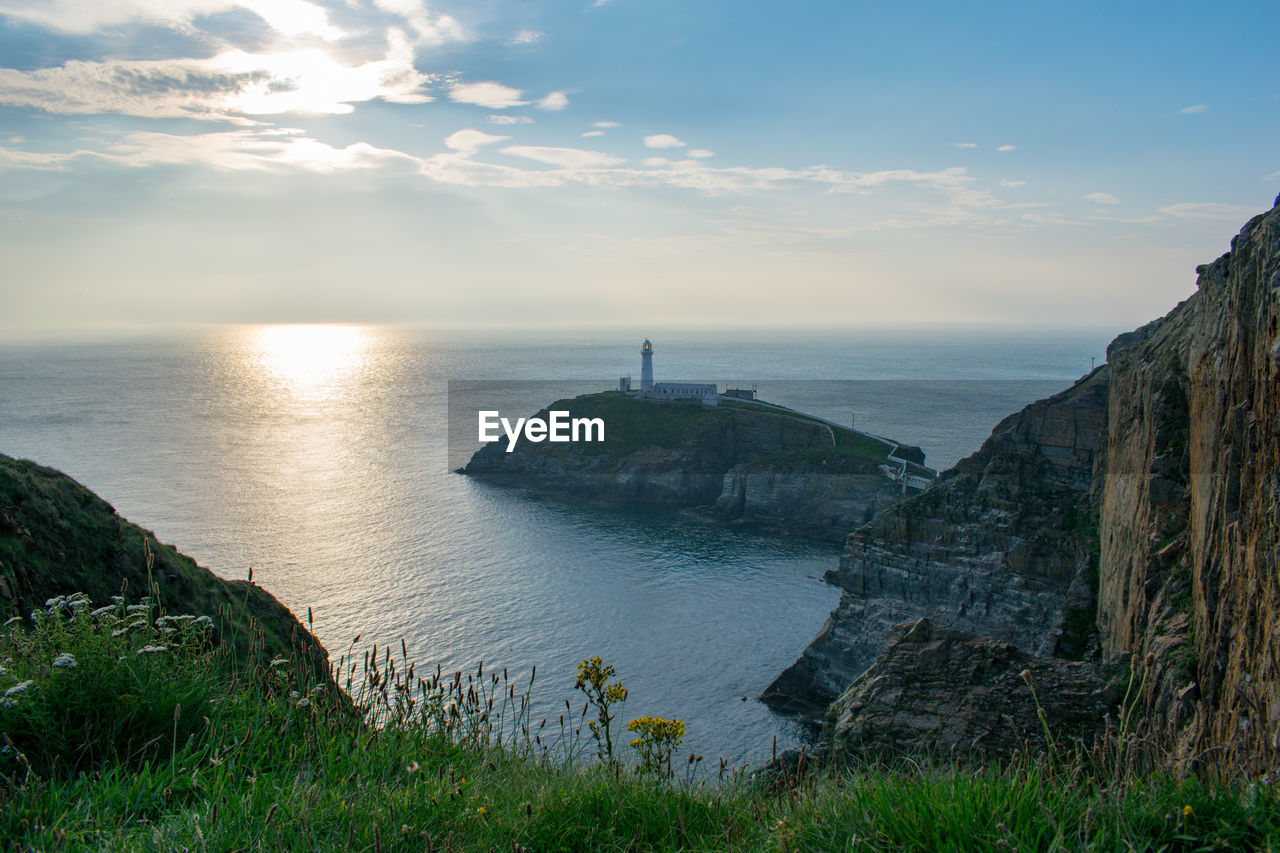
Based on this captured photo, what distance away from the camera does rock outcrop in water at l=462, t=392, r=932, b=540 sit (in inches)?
2341

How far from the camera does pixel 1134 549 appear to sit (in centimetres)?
1466

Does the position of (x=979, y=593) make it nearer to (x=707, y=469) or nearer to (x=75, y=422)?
(x=707, y=469)

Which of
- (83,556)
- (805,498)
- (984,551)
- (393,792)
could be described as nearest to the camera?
(393,792)

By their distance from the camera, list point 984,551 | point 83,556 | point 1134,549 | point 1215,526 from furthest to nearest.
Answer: point 984,551 → point 1134,549 → point 83,556 → point 1215,526

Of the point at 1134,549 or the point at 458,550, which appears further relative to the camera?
the point at 458,550

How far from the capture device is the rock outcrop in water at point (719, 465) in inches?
2341

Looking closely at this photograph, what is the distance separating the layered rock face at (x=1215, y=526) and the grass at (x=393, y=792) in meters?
0.85

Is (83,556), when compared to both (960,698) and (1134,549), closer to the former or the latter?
(960,698)

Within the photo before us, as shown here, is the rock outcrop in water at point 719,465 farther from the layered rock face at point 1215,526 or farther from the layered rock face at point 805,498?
the layered rock face at point 1215,526

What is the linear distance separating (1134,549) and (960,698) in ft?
15.6

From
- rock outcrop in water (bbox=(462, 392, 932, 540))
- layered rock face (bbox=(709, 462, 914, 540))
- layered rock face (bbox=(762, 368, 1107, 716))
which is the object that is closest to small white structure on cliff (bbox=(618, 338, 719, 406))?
rock outcrop in water (bbox=(462, 392, 932, 540))

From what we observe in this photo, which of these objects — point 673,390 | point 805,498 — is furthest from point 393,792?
point 673,390

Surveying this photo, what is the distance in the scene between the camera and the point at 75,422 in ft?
302

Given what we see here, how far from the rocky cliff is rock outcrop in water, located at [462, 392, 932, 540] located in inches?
1917
